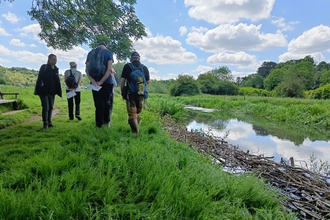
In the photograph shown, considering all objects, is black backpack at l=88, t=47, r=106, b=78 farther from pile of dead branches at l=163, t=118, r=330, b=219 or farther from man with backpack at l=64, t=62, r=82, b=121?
pile of dead branches at l=163, t=118, r=330, b=219

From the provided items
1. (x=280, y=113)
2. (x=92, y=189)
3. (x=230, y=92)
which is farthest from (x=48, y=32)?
(x=230, y=92)

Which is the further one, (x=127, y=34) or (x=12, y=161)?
(x=127, y=34)

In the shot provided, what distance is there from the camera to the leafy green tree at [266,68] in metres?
79.1

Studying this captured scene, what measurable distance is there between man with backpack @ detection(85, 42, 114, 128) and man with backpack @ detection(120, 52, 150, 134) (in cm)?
34

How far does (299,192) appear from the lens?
123 inches

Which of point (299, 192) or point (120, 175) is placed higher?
point (120, 175)

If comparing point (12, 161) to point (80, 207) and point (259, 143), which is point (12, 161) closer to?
point (80, 207)

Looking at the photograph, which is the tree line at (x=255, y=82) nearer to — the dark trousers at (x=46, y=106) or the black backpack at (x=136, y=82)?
the dark trousers at (x=46, y=106)

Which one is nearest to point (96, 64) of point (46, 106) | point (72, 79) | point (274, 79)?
point (46, 106)

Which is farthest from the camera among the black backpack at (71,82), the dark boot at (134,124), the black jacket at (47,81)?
the black backpack at (71,82)

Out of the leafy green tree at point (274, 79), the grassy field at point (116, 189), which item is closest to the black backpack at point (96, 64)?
the grassy field at point (116, 189)

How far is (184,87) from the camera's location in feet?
137

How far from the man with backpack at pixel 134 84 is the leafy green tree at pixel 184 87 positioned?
37.6 m

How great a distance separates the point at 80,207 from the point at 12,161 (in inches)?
61.7
